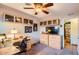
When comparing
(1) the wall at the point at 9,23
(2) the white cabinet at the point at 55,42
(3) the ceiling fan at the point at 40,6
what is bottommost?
(2) the white cabinet at the point at 55,42

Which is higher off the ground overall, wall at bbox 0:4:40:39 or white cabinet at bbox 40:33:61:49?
wall at bbox 0:4:40:39

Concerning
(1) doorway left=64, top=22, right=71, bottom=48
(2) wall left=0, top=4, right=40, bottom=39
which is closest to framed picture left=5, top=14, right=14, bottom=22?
(2) wall left=0, top=4, right=40, bottom=39

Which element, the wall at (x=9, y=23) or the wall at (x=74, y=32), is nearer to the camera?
the wall at (x=9, y=23)

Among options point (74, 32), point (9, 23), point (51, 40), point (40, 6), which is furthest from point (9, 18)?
point (74, 32)

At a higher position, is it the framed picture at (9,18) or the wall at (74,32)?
the framed picture at (9,18)

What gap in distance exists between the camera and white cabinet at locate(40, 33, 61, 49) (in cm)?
164

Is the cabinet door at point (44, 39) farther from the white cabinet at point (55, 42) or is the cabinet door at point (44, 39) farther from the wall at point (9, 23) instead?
the wall at point (9, 23)

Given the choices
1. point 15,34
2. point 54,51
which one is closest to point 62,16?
point 54,51

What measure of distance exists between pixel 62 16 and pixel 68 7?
0.58 feet

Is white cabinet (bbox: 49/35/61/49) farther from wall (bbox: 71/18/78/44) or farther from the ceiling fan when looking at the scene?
the ceiling fan

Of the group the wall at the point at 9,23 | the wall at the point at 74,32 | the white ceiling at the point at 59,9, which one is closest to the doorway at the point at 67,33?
the wall at the point at 74,32

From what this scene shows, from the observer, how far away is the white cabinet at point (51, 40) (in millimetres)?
1642

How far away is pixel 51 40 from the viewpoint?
5.49 feet

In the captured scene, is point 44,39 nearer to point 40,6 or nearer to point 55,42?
point 55,42
